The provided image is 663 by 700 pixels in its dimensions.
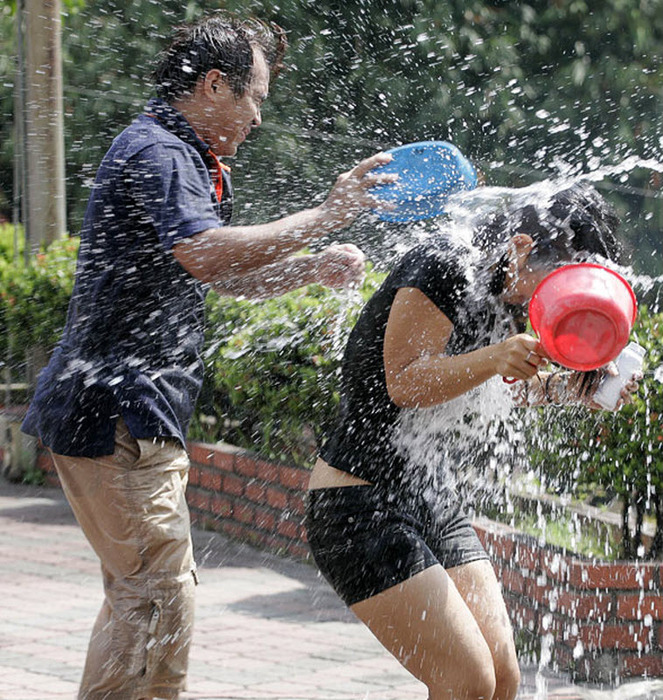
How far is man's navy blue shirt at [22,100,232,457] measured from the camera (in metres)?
2.84

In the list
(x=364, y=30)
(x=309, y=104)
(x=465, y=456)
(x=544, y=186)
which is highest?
(x=364, y=30)

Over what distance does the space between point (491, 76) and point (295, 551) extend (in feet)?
35.1

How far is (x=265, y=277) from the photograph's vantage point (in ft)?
10.5

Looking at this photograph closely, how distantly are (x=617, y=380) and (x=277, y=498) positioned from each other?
10.8 ft

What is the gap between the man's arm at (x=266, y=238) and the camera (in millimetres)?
2779

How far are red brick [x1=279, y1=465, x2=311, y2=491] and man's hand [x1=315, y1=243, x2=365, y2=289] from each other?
8.39ft

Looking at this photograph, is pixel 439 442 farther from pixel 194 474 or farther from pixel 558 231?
pixel 194 474

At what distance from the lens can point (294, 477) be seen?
18.9ft

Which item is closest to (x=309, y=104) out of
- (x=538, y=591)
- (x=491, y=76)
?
(x=491, y=76)

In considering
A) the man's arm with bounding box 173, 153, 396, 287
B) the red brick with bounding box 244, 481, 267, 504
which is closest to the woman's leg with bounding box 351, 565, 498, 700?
the man's arm with bounding box 173, 153, 396, 287

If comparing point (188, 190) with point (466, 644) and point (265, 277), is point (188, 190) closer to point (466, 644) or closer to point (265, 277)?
point (265, 277)

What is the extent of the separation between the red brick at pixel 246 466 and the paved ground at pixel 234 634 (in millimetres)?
380

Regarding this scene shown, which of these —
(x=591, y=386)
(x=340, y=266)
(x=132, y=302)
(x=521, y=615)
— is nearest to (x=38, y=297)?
(x=521, y=615)

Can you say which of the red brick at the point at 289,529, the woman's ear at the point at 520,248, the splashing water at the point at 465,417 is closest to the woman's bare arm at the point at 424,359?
the splashing water at the point at 465,417
